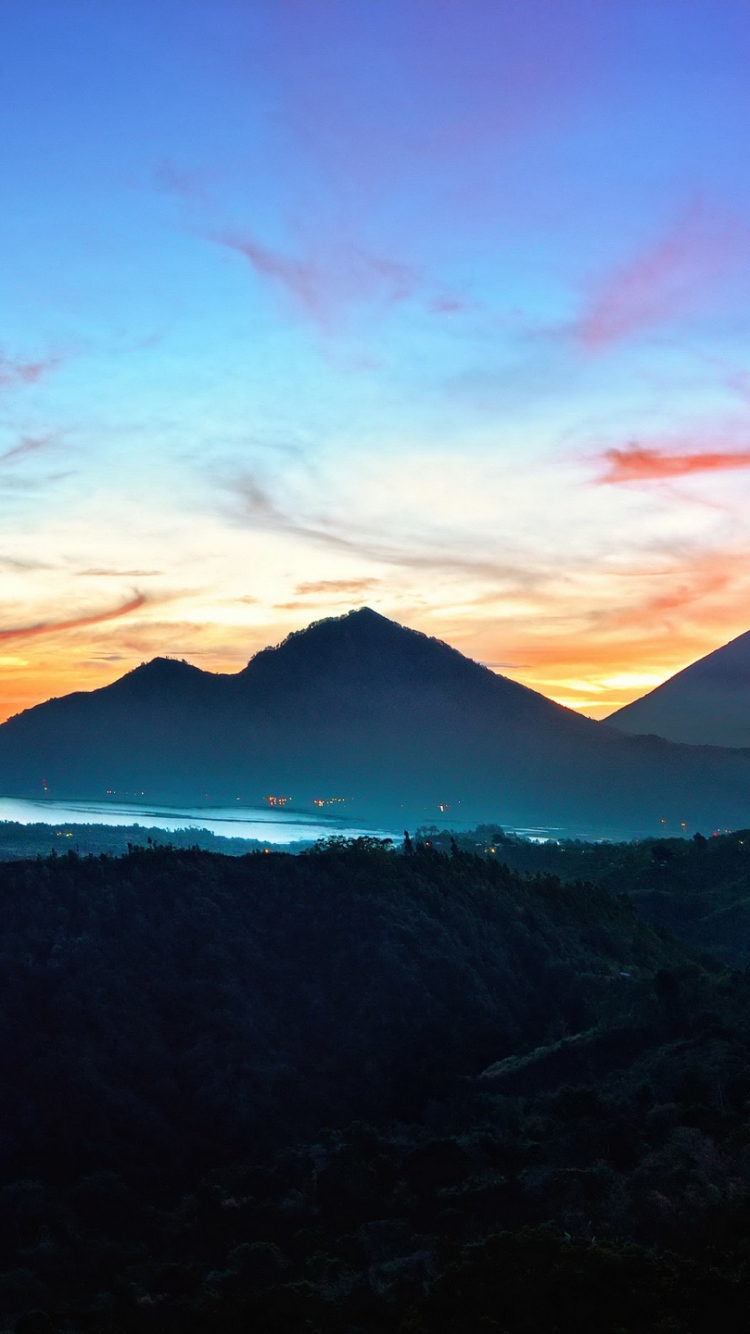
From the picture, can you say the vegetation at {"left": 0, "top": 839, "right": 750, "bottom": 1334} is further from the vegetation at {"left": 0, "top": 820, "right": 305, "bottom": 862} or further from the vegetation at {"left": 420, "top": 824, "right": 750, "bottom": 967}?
the vegetation at {"left": 0, "top": 820, "right": 305, "bottom": 862}

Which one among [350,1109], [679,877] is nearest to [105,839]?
[679,877]

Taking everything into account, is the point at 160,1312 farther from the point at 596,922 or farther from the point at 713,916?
the point at 713,916

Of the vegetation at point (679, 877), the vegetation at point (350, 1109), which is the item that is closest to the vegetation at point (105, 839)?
the vegetation at point (679, 877)

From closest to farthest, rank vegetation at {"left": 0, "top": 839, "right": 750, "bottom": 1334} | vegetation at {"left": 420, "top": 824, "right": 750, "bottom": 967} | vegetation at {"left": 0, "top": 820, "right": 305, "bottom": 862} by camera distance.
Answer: vegetation at {"left": 0, "top": 839, "right": 750, "bottom": 1334}, vegetation at {"left": 420, "top": 824, "right": 750, "bottom": 967}, vegetation at {"left": 0, "top": 820, "right": 305, "bottom": 862}

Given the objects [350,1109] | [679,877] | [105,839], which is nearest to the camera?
[350,1109]

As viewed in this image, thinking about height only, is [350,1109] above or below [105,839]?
below

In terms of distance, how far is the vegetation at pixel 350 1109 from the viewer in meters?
25.4

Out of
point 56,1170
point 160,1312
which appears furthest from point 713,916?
point 160,1312

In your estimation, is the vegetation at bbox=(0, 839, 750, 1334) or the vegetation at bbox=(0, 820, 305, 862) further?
the vegetation at bbox=(0, 820, 305, 862)

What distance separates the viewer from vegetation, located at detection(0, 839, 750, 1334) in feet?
83.5

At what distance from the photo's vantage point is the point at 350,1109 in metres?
41.7

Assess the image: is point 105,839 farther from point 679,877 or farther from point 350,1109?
point 350,1109

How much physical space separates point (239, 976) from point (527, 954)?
58.8ft

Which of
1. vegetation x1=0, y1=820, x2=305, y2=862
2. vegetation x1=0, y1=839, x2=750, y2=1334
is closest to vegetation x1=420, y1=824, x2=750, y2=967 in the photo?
vegetation x1=0, y1=839, x2=750, y2=1334
